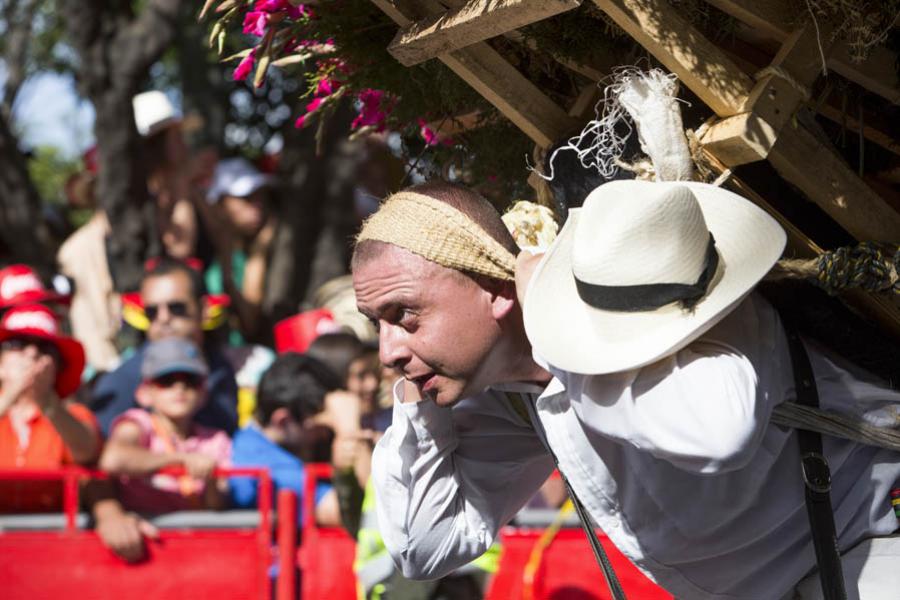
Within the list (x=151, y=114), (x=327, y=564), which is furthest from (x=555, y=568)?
(x=151, y=114)

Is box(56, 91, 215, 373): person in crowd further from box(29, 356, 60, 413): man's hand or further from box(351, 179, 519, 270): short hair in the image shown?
box(351, 179, 519, 270): short hair

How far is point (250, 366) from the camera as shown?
641 cm

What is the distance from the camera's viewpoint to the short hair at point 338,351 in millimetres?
5680

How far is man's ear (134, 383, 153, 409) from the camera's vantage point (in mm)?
5617

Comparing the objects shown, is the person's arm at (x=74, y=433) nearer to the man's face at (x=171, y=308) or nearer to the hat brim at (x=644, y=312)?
the man's face at (x=171, y=308)

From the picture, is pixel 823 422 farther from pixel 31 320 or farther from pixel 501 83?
pixel 31 320

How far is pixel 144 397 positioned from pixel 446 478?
118 inches

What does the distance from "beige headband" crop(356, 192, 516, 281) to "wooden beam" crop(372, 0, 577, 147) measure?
24 centimetres

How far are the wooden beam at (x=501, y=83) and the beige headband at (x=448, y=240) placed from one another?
243mm

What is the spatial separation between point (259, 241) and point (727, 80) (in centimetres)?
561

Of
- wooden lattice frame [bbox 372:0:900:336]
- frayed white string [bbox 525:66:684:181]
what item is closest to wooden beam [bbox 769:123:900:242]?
wooden lattice frame [bbox 372:0:900:336]

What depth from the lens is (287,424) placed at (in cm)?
568

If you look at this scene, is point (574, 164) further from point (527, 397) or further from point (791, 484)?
point (791, 484)

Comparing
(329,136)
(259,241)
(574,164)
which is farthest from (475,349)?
(329,136)
